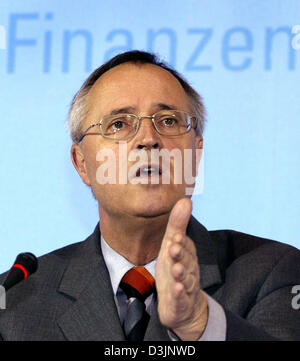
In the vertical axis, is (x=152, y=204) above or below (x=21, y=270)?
above

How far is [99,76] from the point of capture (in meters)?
2.40

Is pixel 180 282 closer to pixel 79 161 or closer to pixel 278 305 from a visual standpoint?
pixel 278 305

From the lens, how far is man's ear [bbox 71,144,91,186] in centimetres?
243

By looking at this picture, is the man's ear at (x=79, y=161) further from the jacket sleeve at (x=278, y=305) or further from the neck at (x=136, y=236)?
the jacket sleeve at (x=278, y=305)

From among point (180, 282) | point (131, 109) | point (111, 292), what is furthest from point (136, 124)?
point (180, 282)

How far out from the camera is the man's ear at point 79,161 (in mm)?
2426

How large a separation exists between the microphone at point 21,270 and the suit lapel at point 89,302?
11.7 inches

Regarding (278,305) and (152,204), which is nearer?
(278,305)

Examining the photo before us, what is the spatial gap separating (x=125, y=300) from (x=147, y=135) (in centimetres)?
57

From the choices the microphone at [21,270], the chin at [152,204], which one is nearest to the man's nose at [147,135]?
the chin at [152,204]

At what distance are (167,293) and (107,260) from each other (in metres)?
0.83

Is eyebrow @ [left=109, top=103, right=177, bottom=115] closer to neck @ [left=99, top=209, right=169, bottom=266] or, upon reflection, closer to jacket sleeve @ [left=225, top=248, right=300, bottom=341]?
neck @ [left=99, top=209, right=169, bottom=266]

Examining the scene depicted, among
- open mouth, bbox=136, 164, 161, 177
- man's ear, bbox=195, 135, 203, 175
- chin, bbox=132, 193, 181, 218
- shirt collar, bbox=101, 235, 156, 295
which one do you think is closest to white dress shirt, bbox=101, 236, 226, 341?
shirt collar, bbox=101, 235, 156, 295

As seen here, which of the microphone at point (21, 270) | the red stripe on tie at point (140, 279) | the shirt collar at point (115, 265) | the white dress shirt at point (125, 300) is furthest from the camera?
the shirt collar at point (115, 265)
